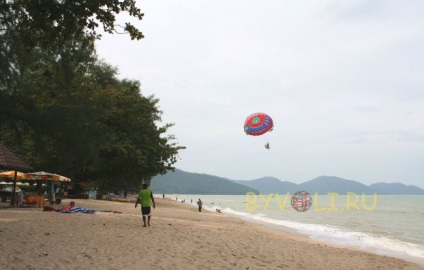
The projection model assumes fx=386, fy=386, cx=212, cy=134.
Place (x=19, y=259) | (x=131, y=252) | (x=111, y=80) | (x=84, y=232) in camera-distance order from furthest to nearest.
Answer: (x=111, y=80)
(x=84, y=232)
(x=131, y=252)
(x=19, y=259)

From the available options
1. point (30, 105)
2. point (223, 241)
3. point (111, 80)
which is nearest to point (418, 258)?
point (223, 241)

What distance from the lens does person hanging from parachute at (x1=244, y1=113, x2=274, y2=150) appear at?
87.9ft

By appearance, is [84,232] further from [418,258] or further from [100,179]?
[100,179]

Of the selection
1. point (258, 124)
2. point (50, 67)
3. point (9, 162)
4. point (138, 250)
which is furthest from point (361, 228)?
point (50, 67)

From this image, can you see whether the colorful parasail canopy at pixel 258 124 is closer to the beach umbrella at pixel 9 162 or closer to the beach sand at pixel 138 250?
the beach sand at pixel 138 250

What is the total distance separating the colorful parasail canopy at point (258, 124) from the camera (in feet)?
87.9

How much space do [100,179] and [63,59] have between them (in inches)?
1257

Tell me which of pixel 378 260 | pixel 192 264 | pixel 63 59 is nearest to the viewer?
pixel 192 264

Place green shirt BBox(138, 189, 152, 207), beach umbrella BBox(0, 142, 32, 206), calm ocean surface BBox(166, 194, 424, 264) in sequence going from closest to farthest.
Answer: green shirt BBox(138, 189, 152, 207) → beach umbrella BBox(0, 142, 32, 206) → calm ocean surface BBox(166, 194, 424, 264)

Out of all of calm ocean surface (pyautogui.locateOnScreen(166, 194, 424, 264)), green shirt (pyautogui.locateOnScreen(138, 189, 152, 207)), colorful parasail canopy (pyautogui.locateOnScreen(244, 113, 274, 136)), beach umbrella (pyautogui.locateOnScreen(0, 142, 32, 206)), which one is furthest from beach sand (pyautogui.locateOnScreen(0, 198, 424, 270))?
colorful parasail canopy (pyautogui.locateOnScreen(244, 113, 274, 136))

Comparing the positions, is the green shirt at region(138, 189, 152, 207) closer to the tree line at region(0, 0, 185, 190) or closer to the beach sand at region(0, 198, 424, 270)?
the beach sand at region(0, 198, 424, 270)

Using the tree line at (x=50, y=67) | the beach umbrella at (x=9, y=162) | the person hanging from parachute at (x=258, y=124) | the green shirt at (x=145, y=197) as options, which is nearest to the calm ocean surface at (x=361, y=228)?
the person hanging from parachute at (x=258, y=124)

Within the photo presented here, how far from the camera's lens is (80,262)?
8680mm

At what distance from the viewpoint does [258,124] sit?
27.2 m
